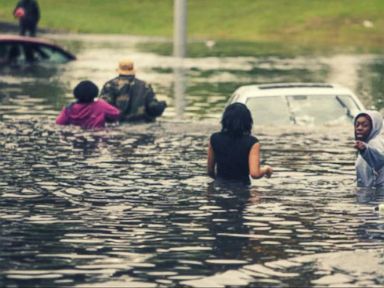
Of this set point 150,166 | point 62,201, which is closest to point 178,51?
point 150,166

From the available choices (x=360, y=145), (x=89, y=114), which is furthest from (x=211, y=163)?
(x=89, y=114)

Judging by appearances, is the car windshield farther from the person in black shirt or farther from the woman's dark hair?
the woman's dark hair

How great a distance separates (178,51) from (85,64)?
5.21 meters

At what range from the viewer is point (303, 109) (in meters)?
28.1

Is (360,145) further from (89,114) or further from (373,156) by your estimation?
(89,114)

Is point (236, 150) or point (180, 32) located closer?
point (236, 150)

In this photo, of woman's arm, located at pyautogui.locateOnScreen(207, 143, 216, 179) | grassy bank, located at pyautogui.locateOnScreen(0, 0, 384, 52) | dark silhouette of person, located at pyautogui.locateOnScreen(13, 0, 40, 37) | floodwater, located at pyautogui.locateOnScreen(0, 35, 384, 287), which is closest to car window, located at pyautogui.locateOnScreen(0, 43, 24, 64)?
dark silhouette of person, located at pyautogui.locateOnScreen(13, 0, 40, 37)

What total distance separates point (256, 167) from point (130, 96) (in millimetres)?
9688

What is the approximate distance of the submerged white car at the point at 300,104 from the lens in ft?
89.7

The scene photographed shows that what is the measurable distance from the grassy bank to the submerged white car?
102 feet

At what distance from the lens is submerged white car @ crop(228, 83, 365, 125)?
2733 centimetres

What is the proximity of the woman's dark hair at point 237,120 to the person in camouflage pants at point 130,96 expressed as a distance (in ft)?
30.5

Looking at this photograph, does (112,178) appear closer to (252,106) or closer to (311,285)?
(252,106)

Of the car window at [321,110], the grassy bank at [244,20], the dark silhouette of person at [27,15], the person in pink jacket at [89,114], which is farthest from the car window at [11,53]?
the car window at [321,110]
